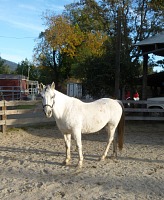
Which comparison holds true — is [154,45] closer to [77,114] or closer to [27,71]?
[77,114]

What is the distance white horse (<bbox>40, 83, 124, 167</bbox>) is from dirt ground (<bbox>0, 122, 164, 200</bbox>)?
1.66ft

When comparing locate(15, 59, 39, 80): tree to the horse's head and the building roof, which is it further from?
the horse's head

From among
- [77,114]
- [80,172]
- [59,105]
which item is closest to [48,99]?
[59,105]

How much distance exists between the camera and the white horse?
5246mm

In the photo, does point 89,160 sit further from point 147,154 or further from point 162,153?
point 162,153

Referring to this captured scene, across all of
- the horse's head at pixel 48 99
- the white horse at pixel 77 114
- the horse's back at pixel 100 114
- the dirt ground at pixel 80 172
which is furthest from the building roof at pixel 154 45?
the horse's head at pixel 48 99

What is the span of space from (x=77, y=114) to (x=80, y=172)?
1.12m

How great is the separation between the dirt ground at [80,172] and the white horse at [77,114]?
507 millimetres

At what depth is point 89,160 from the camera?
19.6 ft

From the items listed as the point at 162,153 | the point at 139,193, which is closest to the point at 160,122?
the point at 162,153

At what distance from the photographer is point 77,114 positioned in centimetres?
547

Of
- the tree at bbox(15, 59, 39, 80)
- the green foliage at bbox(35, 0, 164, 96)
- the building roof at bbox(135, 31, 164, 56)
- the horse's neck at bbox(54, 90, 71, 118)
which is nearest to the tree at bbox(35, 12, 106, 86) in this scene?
the green foliage at bbox(35, 0, 164, 96)

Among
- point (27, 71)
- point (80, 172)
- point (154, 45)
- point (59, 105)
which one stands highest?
point (27, 71)

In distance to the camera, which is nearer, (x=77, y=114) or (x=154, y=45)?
(x=77, y=114)
